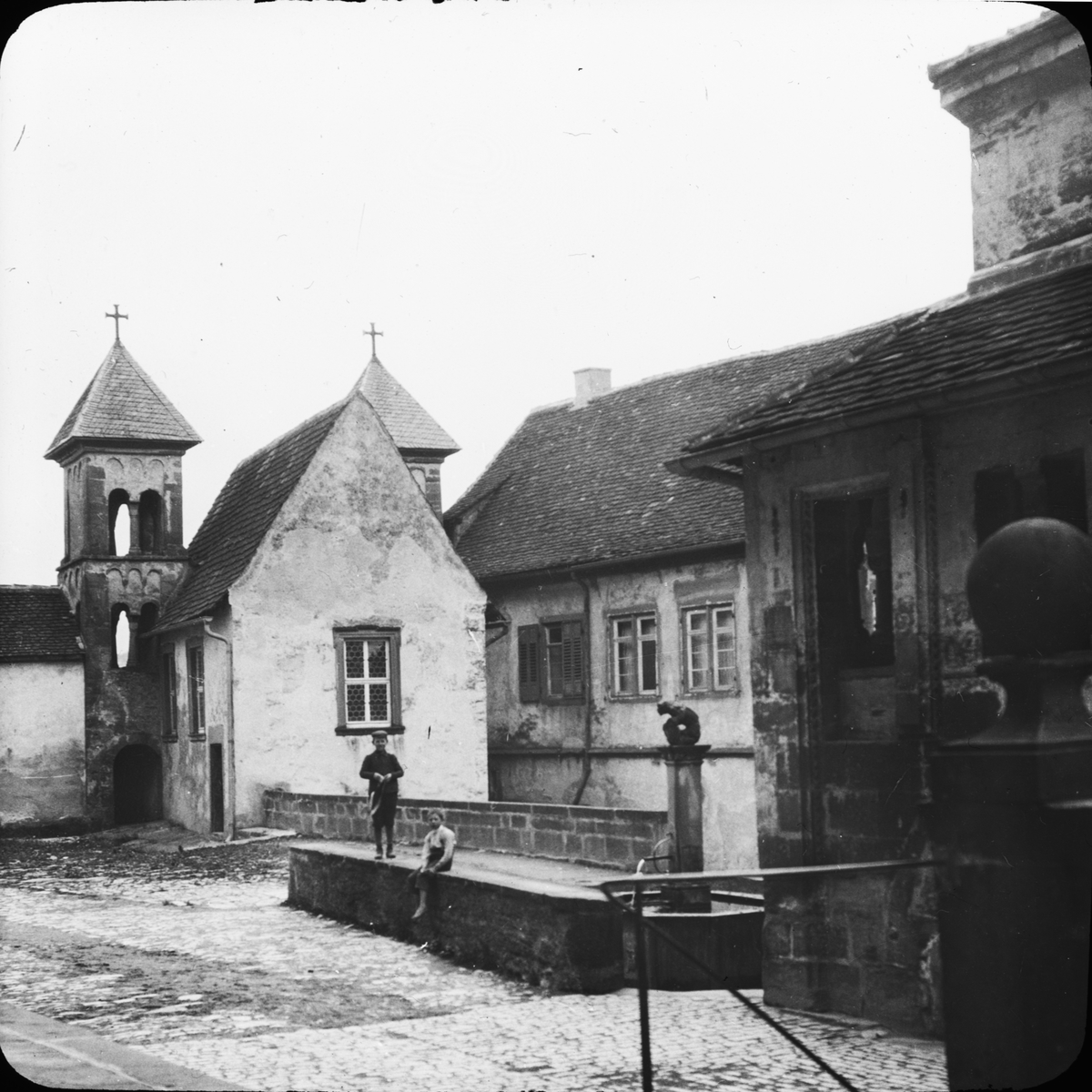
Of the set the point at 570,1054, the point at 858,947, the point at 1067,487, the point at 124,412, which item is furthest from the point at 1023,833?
the point at 124,412

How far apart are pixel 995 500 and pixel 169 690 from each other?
23.3 m

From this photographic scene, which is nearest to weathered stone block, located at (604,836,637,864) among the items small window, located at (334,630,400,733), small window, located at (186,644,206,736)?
small window, located at (334,630,400,733)

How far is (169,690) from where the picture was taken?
31312 millimetres

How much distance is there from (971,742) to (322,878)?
12201mm

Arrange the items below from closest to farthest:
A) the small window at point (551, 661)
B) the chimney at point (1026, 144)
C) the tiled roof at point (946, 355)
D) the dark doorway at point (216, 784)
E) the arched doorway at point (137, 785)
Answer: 1. the tiled roof at point (946, 355)
2. the chimney at point (1026, 144)
3. the dark doorway at point (216, 784)
4. the small window at point (551, 661)
5. the arched doorway at point (137, 785)

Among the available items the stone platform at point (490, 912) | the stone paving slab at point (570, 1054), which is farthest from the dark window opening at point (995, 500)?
the stone platform at point (490, 912)

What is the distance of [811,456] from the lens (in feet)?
39.6

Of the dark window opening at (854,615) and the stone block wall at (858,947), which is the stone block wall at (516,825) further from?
the dark window opening at (854,615)

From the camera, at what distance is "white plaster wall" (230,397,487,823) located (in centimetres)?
2752

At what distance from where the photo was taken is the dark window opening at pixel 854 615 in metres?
11.6

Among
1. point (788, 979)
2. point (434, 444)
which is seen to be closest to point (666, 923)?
point (788, 979)

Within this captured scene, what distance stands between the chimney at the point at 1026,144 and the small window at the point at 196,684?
64.0ft

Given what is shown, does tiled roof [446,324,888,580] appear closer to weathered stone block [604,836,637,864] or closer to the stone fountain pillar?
weathered stone block [604,836,637,864]

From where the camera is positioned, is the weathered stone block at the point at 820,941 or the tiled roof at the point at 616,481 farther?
the tiled roof at the point at 616,481
